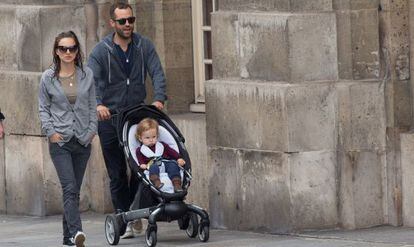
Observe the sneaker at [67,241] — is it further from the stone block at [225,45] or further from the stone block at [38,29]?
the stone block at [38,29]

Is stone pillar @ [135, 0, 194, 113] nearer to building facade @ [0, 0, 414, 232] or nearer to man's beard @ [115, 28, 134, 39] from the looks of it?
building facade @ [0, 0, 414, 232]

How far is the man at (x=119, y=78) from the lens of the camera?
14.1 metres

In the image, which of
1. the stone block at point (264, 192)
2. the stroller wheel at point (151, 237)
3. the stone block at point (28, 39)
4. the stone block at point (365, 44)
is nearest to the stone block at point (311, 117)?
the stone block at point (264, 192)

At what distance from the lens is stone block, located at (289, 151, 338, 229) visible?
13648 mm

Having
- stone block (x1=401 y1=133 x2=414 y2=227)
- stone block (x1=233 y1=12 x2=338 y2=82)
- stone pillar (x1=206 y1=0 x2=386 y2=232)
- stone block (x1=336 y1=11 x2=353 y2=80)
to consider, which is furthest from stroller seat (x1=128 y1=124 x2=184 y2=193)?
stone block (x1=401 y1=133 x2=414 y2=227)

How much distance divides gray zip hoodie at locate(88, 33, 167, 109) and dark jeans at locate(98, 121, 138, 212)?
0.23 meters

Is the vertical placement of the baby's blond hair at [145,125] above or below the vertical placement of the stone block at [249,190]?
above

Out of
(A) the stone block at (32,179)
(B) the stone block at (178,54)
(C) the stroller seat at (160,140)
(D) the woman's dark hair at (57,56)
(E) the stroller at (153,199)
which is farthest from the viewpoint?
(A) the stone block at (32,179)

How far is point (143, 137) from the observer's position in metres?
13.6

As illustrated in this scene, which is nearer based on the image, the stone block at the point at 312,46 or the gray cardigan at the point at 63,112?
the gray cardigan at the point at 63,112

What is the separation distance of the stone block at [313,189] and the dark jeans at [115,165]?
1.45 m

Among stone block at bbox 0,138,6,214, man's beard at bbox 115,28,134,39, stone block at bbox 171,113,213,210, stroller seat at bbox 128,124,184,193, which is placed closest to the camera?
stroller seat at bbox 128,124,184,193

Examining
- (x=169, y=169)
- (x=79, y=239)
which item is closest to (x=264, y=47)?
(x=169, y=169)

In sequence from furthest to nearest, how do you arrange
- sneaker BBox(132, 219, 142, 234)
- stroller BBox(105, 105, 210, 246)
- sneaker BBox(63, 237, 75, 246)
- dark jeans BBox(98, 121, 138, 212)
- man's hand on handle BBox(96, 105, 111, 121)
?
sneaker BBox(132, 219, 142, 234) → dark jeans BBox(98, 121, 138, 212) → man's hand on handle BBox(96, 105, 111, 121) → sneaker BBox(63, 237, 75, 246) → stroller BBox(105, 105, 210, 246)
